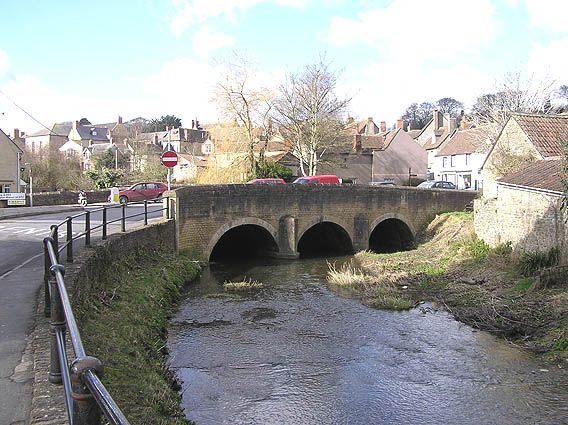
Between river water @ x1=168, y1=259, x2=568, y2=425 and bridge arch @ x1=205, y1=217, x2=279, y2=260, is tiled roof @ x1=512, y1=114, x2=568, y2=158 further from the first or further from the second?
bridge arch @ x1=205, y1=217, x2=279, y2=260

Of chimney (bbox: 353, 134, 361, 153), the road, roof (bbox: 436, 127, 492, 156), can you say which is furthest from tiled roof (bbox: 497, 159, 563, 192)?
chimney (bbox: 353, 134, 361, 153)

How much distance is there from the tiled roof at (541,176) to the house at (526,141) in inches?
83.4

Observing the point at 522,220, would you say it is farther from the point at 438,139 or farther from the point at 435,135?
the point at 435,135

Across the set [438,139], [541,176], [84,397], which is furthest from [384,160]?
[84,397]

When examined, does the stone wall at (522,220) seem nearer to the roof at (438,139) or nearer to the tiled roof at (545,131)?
the tiled roof at (545,131)

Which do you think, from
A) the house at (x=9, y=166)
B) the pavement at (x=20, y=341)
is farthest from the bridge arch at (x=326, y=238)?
the house at (x=9, y=166)

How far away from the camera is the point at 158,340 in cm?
1095

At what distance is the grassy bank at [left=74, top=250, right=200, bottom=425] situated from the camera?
7066 millimetres

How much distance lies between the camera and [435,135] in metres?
72.5

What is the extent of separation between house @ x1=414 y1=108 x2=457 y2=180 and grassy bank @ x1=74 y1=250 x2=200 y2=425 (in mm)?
51340

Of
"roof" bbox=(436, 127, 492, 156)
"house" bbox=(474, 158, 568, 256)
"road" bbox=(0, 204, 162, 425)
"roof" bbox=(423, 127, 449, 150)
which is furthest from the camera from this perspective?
"roof" bbox=(423, 127, 449, 150)

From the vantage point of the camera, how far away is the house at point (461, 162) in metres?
51.3

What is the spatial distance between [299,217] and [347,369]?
50.8 feet

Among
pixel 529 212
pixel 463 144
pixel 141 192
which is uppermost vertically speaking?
pixel 463 144
